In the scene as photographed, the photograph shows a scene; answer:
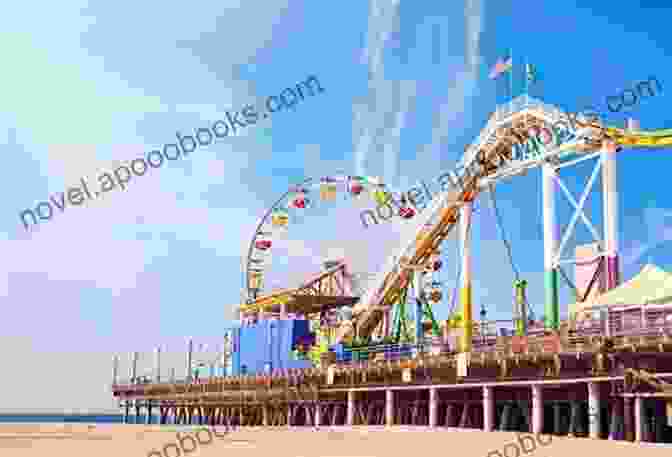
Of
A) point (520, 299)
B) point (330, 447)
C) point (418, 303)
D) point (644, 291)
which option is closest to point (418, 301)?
point (418, 303)

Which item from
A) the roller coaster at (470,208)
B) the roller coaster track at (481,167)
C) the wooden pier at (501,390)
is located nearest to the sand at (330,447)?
the wooden pier at (501,390)

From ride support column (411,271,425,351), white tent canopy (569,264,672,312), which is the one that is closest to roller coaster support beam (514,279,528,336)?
ride support column (411,271,425,351)

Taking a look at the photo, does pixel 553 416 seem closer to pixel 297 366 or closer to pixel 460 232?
pixel 460 232

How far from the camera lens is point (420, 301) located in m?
39.2

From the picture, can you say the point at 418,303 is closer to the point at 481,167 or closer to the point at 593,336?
the point at 481,167

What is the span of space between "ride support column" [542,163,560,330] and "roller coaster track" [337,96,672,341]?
83 cm

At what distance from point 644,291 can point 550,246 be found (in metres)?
8.91

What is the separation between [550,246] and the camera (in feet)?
114

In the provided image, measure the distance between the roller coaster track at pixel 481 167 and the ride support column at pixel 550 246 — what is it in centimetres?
83

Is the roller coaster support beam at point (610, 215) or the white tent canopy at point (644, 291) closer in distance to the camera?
the white tent canopy at point (644, 291)

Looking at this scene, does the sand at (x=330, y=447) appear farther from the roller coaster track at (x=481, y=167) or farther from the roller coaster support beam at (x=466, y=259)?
the roller coaster support beam at (x=466, y=259)

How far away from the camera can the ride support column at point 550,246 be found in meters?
34.1

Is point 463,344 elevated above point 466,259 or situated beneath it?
situated beneath

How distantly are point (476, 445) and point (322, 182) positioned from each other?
1429 inches
